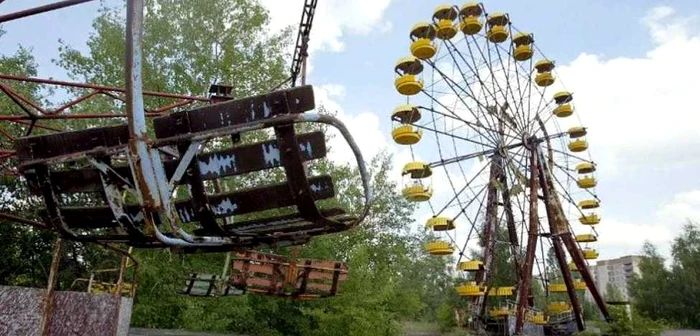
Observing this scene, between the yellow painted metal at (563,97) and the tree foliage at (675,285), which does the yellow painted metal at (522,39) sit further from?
the tree foliage at (675,285)

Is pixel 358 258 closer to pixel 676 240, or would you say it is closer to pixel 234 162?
pixel 234 162

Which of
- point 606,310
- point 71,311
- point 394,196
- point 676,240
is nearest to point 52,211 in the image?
point 71,311

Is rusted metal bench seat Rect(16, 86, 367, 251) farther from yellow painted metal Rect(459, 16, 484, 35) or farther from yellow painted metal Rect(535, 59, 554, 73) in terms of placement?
yellow painted metal Rect(535, 59, 554, 73)

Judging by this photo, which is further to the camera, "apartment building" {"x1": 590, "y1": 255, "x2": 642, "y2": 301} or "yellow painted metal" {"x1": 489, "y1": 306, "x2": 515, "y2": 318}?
"apartment building" {"x1": 590, "y1": 255, "x2": 642, "y2": 301}

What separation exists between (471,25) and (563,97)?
5.99 metres

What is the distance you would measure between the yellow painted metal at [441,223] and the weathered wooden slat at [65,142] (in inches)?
794

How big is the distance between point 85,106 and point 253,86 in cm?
619

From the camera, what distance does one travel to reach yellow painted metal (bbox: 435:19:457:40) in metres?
24.2

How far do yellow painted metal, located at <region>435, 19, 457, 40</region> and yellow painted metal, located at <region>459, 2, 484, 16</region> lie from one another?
962 millimetres

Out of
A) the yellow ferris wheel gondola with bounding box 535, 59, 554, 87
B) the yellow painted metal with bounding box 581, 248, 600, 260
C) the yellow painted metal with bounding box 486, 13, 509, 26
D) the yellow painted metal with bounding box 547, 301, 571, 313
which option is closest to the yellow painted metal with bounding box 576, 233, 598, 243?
the yellow painted metal with bounding box 581, 248, 600, 260

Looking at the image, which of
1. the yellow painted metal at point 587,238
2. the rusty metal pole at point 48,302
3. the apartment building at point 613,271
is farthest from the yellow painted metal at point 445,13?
the apartment building at point 613,271

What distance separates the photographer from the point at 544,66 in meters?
26.6

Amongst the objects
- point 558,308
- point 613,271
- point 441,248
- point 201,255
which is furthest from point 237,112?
point 613,271

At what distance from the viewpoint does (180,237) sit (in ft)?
9.57
